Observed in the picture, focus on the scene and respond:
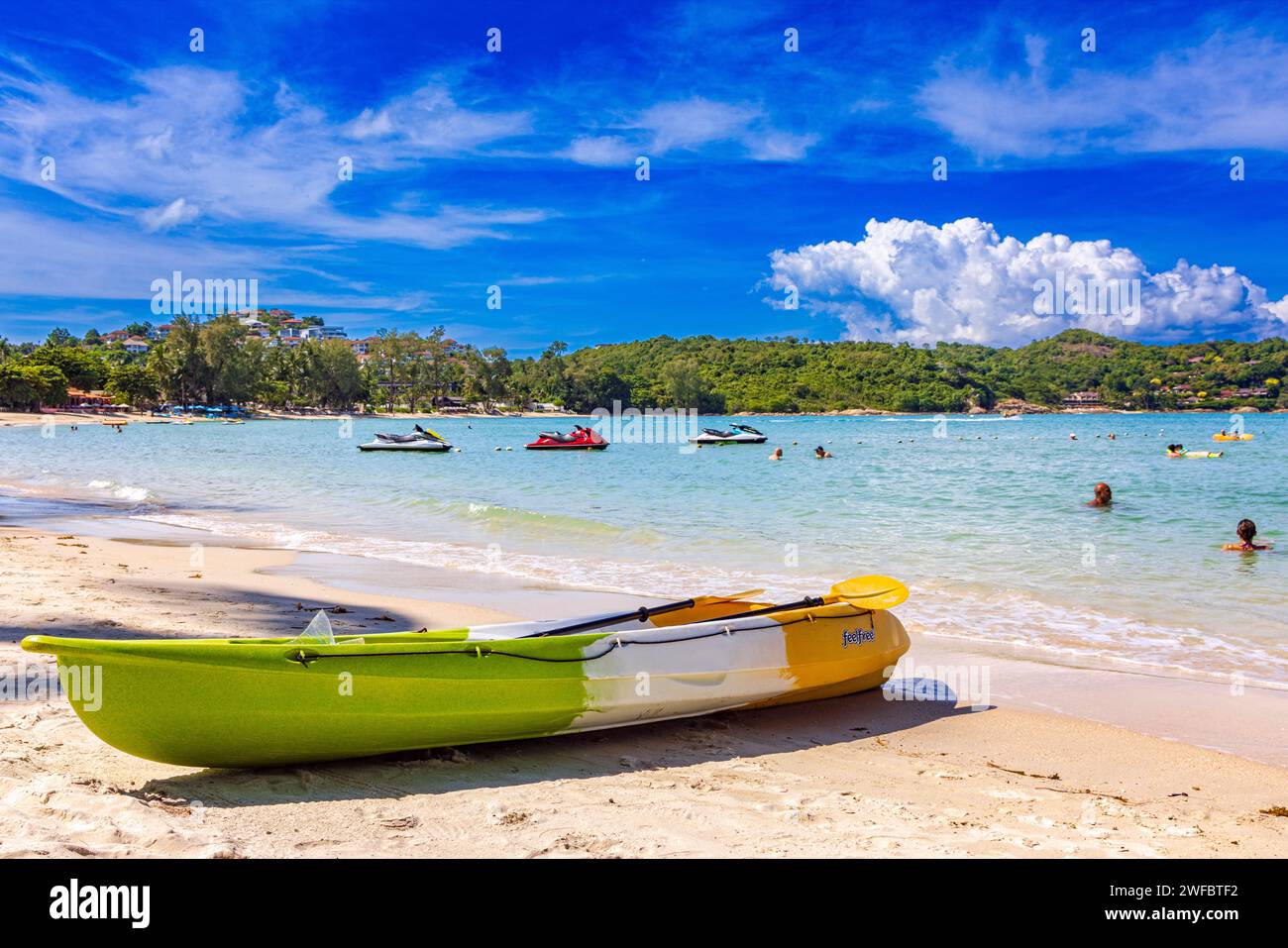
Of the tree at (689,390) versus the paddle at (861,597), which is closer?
the paddle at (861,597)

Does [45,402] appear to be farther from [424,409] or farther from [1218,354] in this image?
[1218,354]

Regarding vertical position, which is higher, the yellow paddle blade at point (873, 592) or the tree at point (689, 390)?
the tree at point (689, 390)

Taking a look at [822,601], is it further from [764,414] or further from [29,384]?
[764,414]

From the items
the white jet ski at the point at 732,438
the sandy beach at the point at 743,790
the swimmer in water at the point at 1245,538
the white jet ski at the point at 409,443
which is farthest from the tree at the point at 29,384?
the swimmer in water at the point at 1245,538

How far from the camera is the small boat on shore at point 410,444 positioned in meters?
48.7

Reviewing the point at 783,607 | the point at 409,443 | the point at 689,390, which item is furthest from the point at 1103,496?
the point at 689,390

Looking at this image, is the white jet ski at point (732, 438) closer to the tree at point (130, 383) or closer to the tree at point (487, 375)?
the tree at point (130, 383)

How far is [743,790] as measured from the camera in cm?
511

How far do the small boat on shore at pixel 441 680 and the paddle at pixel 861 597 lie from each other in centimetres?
7

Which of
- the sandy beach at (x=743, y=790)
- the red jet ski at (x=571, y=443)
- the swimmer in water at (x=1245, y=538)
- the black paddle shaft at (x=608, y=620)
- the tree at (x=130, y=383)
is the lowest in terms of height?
the sandy beach at (x=743, y=790)

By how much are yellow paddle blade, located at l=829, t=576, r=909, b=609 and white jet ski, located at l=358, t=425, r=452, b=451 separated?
143ft

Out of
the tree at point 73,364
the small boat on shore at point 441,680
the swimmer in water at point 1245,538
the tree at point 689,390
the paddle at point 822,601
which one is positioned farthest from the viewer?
the tree at point 689,390

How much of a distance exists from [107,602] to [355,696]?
5.57m

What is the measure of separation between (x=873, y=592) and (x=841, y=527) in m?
10.8
